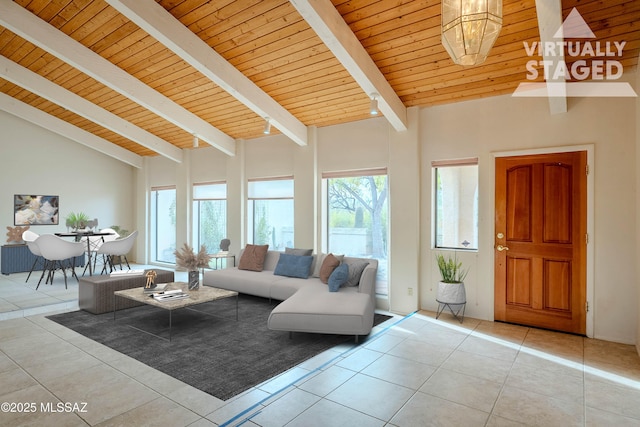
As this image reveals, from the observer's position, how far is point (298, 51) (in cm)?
432

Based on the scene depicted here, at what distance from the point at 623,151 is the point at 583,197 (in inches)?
23.3

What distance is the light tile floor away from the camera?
2.42 m

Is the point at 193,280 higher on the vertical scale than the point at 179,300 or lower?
higher

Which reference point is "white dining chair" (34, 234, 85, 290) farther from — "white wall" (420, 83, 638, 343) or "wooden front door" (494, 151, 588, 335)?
"wooden front door" (494, 151, 588, 335)

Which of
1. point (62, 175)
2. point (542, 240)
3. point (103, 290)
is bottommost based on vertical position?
point (103, 290)

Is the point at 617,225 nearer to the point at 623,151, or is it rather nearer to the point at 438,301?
the point at 623,151

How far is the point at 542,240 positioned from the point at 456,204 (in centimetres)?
111

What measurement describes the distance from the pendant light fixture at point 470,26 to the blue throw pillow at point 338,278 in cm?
298

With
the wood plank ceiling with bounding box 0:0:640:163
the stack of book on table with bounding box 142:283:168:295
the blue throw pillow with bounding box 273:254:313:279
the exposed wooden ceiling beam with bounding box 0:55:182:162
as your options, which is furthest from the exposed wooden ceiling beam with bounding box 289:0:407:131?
the exposed wooden ceiling beam with bounding box 0:55:182:162

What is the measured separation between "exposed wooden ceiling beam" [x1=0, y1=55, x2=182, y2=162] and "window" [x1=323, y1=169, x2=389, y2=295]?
4301 mm

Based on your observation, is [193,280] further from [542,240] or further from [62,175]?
[62,175]

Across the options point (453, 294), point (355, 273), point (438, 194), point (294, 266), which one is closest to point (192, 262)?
point (294, 266)

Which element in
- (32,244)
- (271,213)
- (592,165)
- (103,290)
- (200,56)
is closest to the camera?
(592,165)

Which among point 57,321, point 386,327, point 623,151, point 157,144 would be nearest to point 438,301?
point 386,327
